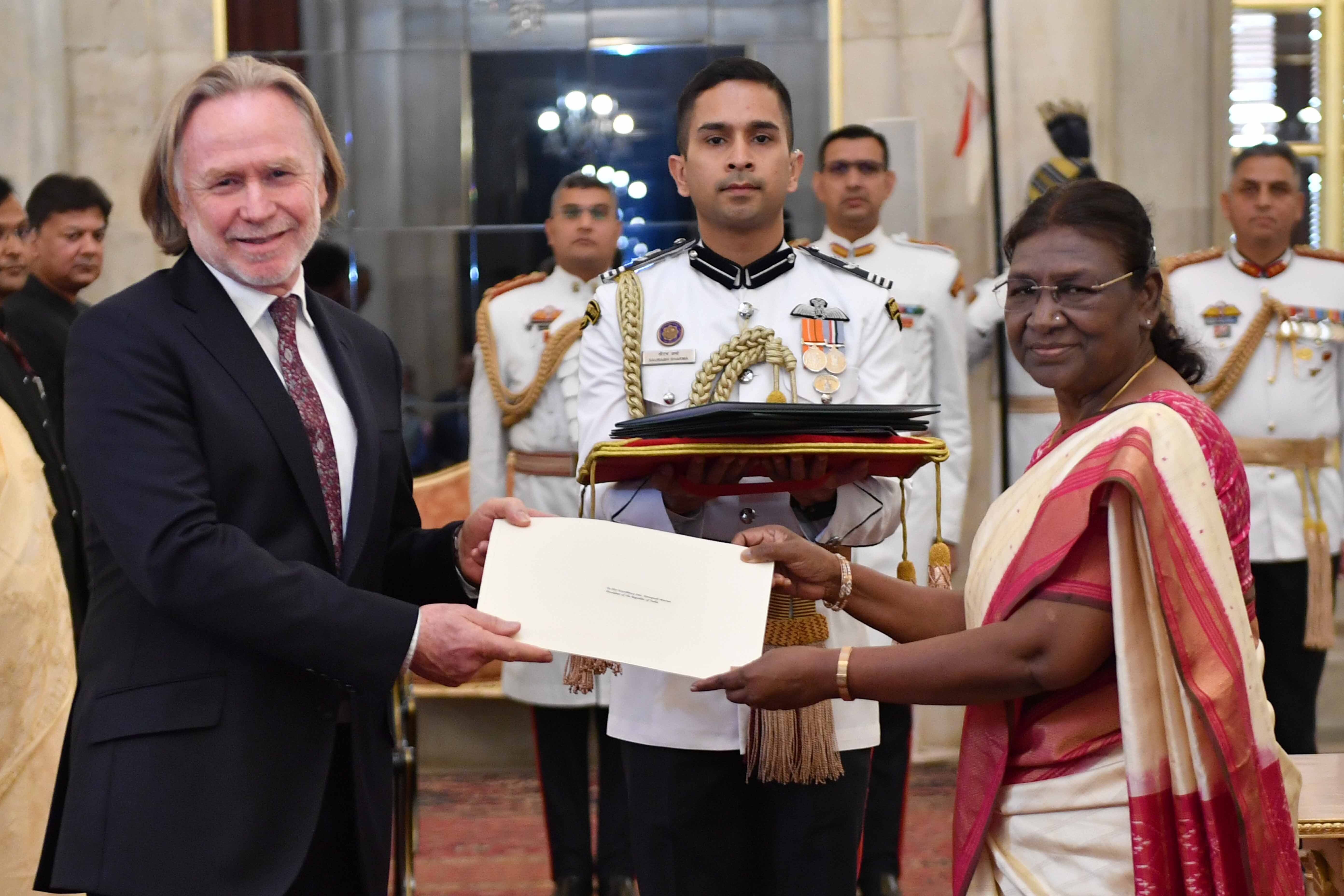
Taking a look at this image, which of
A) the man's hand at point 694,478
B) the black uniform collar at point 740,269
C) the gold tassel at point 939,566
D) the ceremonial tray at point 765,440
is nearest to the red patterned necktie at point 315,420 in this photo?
the ceremonial tray at point 765,440

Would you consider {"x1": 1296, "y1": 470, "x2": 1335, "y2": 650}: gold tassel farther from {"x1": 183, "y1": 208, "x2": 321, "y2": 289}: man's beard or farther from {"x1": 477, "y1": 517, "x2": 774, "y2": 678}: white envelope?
{"x1": 183, "y1": 208, "x2": 321, "y2": 289}: man's beard

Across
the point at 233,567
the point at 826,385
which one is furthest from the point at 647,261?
the point at 233,567

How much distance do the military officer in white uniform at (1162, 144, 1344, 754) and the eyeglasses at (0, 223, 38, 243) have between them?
3.51 metres

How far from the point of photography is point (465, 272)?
6098 millimetres

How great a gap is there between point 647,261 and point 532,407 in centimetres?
203

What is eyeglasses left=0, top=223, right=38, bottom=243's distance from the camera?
3.93 meters

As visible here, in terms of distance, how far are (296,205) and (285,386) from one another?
276 mm

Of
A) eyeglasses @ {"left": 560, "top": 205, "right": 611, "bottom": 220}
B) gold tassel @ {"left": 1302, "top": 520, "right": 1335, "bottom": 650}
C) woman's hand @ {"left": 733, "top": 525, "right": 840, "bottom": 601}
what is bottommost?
gold tassel @ {"left": 1302, "top": 520, "right": 1335, "bottom": 650}

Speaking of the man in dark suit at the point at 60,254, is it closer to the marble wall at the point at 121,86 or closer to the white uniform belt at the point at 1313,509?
the marble wall at the point at 121,86

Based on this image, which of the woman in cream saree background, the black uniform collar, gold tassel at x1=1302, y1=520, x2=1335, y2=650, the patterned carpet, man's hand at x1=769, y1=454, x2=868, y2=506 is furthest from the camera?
gold tassel at x1=1302, y1=520, x2=1335, y2=650

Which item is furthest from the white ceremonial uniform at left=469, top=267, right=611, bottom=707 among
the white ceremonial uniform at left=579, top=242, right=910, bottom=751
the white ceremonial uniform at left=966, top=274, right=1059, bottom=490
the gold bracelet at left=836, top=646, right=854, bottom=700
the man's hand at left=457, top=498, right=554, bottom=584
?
the gold bracelet at left=836, top=646, right=854, bottom=700

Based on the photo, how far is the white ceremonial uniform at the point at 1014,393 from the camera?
16.5 feet

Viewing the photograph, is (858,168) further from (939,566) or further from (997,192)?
(939,566)

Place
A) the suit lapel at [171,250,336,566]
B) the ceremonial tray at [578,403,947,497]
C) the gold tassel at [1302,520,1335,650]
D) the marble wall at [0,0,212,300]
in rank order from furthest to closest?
the marble wall at [0,0,212,300], the gold tassel at [1302,520,1335,650], the ceremonial tray at [578,403,947,497], the suit lapel at [171,250,336,566]
